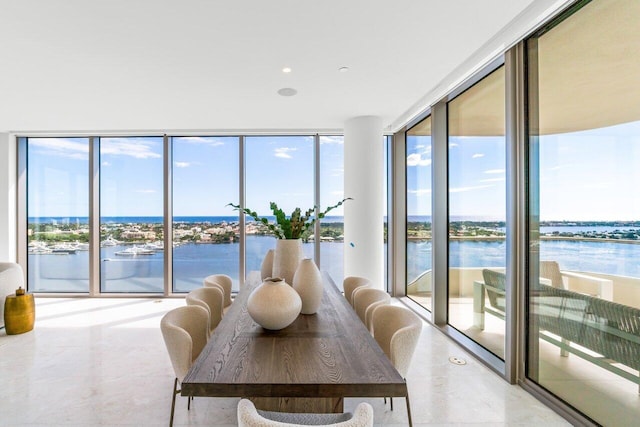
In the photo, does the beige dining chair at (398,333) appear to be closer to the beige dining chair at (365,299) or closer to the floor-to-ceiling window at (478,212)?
the beige dining chair at (365,299)

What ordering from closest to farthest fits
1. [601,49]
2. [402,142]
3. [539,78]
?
[601,49] < [539,78] < [402,142]

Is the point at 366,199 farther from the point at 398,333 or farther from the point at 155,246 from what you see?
the point at 155,246

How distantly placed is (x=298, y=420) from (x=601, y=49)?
257cm

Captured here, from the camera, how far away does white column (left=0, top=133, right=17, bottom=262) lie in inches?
197

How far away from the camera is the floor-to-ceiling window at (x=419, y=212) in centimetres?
421

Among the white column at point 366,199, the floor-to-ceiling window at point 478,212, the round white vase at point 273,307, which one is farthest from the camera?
the white column at point 366,199

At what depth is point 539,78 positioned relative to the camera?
236 centimetres

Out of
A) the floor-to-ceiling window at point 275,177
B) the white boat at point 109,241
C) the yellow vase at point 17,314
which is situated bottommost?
the yellow vase at point 17,314

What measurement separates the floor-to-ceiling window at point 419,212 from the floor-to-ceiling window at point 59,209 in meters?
5.14

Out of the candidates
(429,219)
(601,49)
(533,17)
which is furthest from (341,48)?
(429,219)

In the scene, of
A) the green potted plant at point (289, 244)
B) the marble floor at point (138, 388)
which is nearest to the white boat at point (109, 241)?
the marble floor at point (138, 388)

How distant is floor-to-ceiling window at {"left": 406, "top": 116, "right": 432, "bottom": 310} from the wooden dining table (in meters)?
2.56

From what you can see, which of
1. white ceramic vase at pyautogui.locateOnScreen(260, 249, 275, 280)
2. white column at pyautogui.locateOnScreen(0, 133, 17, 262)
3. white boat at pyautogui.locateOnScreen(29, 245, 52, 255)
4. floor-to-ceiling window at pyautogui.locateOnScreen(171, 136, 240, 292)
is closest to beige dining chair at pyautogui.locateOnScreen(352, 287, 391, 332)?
white ceramic vase at pyautogui.locateOnScreen(260, 249, 275, 280)

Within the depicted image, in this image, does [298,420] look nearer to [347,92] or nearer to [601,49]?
[601,49]
